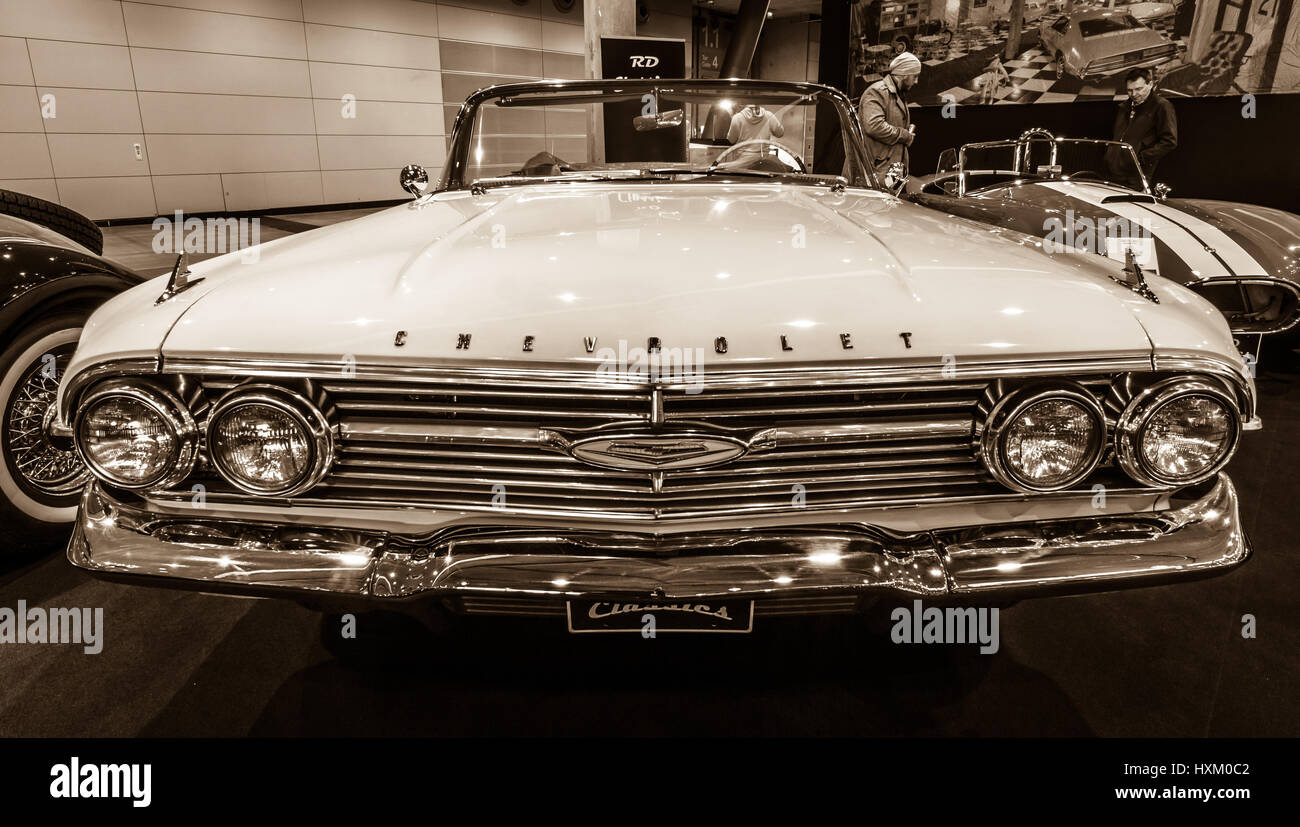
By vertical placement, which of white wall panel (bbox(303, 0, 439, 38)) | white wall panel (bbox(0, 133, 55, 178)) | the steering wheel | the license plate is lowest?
the license plate

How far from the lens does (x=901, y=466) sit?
134 centimetres

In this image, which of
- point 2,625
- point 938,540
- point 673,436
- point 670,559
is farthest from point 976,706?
point 2,625

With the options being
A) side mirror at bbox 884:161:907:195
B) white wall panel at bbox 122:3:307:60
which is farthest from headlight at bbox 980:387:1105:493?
white wall panel at bbox 122:3:307:60

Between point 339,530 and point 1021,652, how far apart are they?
172 cm

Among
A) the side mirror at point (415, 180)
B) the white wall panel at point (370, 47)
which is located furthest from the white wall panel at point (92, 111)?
the side mirror at point (415, 180)

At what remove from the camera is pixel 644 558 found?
129 centimetres

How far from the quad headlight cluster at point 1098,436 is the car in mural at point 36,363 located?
2.62 meters

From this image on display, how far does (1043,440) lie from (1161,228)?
3054mm

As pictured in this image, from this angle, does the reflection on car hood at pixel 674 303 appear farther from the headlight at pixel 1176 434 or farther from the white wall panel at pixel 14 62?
the white wall panel at pixel 14 62

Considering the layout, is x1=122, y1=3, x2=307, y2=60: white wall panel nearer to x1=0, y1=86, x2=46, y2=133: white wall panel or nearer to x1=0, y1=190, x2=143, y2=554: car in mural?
x1=0, y1=86, x2=46, y2=133: white wall panel

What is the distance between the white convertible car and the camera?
4.08 ft

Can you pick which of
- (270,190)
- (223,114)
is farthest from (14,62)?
(270,190)

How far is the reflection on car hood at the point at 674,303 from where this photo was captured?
1.24 m

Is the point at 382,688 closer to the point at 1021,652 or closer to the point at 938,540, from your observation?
the point at 938,540
